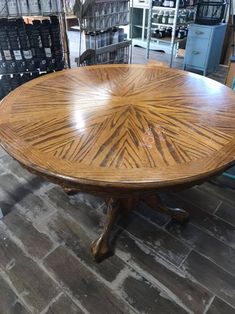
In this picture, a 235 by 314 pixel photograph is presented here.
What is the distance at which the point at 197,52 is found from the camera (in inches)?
137

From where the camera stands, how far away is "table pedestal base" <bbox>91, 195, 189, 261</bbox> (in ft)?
4.07

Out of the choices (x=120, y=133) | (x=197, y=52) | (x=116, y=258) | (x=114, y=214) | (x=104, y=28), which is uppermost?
(x=104, y=28)

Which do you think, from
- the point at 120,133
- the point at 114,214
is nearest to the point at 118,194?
the point at 120,133

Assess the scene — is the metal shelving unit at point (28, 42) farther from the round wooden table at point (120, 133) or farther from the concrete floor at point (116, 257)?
the concrete floor at point (116, 257)

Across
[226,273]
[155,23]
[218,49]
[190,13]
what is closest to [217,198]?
[226,273]

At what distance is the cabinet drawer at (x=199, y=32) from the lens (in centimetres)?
329

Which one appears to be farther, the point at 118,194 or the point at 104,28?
the point at 104,28

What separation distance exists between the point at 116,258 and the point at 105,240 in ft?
0.36

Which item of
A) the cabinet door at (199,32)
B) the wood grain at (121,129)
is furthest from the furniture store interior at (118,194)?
the cabinet door at (199,32)

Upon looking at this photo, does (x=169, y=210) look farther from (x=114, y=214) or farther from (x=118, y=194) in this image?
(x=118, y=194)

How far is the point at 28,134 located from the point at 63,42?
2130 millimetres

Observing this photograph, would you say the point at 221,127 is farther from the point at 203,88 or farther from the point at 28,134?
the point at 28,134

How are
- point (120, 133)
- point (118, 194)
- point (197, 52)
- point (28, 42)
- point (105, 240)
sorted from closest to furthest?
point (118, 194)
point (120, 133)
point (105, 240)
point (28, 42)
point (197, 52)

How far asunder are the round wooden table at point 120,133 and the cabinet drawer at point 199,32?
7.62 feet
